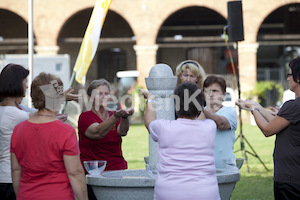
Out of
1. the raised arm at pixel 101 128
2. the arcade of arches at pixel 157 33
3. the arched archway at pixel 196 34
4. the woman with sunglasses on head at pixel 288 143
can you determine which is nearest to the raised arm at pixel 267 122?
the woman with sunglasses on head at pixel 288 143

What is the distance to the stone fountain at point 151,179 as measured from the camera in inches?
133

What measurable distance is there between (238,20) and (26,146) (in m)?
6.93

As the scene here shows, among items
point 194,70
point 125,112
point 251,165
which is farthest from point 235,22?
point 125,112

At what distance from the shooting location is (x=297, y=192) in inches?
138

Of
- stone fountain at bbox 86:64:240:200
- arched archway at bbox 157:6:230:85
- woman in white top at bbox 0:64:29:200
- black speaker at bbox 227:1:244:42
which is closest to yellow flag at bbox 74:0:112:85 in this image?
black speaker at bbox 227:1:244:42

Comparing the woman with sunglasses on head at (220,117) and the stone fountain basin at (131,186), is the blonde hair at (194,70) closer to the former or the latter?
the woman with sunglasses on head at (220,117)

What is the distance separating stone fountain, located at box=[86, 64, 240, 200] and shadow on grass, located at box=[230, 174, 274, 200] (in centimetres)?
314

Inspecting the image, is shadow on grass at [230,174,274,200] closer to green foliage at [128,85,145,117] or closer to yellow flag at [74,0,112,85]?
yellow flag at [74,0,112,85]

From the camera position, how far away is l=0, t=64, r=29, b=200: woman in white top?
3443mm

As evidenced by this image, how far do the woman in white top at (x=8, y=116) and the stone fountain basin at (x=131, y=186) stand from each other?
22.2 inches

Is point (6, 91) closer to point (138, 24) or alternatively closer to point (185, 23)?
point (138, 24)

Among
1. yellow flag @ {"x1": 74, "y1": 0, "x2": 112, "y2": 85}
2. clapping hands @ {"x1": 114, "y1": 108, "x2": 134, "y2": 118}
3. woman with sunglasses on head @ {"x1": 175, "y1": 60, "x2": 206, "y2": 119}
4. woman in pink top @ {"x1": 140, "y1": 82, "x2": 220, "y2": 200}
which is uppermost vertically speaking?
yellow flag @ {"x1": 74, "y1": 0, "x2": 112, "y2": 85}

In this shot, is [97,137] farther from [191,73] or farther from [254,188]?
[254,188]

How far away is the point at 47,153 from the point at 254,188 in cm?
500
